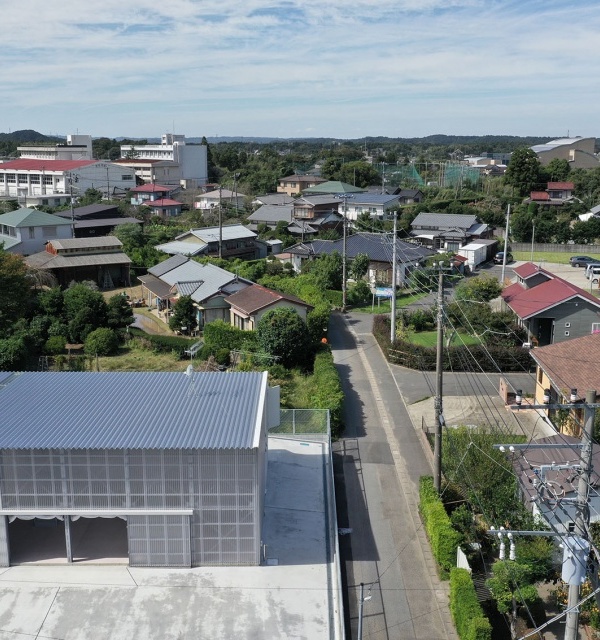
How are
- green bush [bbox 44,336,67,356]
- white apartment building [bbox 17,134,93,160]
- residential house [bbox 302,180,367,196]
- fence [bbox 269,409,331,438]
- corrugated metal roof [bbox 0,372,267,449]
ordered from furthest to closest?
white apartment building [bbox 17,134,93,160] → residential house [bbox 302,180,367,196] → green bush [bbox 44,336,67,356] → fence [bbox 269,409,331,438] → corrugated metal roof [bbox 0,372,267,449]

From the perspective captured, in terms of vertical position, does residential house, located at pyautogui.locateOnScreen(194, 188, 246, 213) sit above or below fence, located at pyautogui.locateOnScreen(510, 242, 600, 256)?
above

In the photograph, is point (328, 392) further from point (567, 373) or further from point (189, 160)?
point (189, 160)

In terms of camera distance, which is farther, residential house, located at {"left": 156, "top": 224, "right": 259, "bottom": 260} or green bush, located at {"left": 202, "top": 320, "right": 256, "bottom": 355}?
residential house, located at {"left": 156, "top": 224, "right": 259, "bottom": 260}

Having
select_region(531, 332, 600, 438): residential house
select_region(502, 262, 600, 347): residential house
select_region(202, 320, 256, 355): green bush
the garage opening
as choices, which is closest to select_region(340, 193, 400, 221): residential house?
select_region(502, 262, 600, 347): residential house

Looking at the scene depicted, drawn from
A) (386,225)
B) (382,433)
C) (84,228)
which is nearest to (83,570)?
(382,433)

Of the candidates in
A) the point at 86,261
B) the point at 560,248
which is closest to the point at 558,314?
the point at 86,261

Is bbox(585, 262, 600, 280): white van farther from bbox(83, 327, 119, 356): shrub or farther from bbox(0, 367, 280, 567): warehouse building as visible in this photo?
bbox(0, 367, 280, 567): warehouse building
